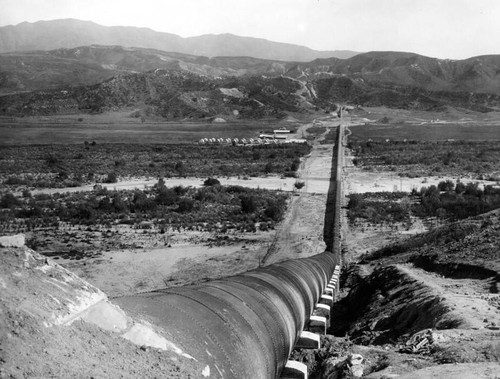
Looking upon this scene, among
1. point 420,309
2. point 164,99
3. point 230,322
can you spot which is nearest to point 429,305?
point 420,309

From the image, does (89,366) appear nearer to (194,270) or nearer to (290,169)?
(194,270)

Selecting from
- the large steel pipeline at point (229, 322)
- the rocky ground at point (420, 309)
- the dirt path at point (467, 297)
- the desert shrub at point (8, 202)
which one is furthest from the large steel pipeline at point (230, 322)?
the desert shrub at point (8, 202)

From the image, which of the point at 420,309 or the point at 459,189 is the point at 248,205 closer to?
the point at 459,189

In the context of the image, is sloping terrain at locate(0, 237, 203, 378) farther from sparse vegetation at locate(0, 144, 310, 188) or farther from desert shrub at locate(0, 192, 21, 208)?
sparse vegetation at locate(0, 144, 310, 188)

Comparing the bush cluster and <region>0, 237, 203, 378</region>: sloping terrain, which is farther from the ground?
<region>0, 237, 203, 378</region>: sloping terrain

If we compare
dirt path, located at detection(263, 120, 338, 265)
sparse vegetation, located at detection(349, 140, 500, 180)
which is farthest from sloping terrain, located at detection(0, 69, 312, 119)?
dirt path, located at detection(263, 120, 338, 265)

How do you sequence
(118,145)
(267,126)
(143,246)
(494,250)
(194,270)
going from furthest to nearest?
(267,126)
(118,145)
(143,246)
(194,270)
(494,250)

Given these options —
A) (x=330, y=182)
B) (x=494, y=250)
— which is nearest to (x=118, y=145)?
(x=330, y=182)
